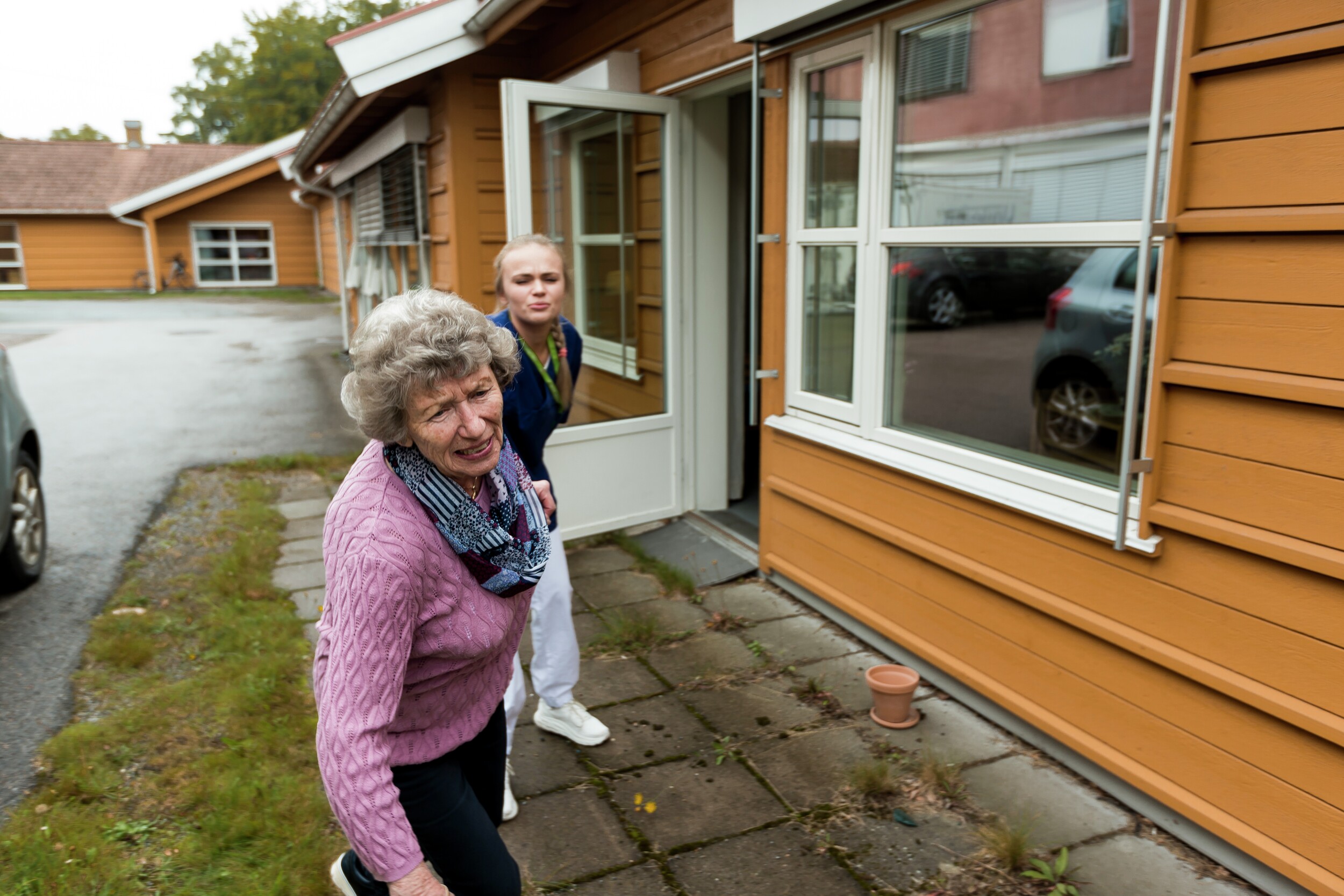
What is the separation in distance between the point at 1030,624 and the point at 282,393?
10107mm

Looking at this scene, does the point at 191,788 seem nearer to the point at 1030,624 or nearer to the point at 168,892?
the point at 168,892

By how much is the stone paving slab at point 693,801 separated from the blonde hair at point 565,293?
1233 millimetres

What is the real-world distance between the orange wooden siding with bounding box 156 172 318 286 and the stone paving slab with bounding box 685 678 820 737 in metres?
27.0

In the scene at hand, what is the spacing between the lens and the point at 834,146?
3.91 meters

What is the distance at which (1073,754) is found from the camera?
298cm

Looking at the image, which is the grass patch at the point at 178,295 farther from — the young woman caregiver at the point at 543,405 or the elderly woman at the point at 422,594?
the elderly woman at the point at 422,594

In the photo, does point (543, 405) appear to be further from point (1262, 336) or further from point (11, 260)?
point (11, 260)

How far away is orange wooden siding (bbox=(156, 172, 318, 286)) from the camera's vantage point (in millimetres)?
27125

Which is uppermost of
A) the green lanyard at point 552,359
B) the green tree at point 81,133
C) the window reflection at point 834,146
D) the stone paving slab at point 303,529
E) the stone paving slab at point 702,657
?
the green tree at point 81,133

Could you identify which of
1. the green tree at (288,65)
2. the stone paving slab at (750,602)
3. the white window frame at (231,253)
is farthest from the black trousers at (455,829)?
the green tree at (288,65)

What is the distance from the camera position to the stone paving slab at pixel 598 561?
5.01 m

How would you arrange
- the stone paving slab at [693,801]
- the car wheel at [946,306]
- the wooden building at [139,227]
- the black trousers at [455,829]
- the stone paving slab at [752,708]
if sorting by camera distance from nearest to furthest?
1. the black trousers at [455,829]
2. the stone paving slab at [693,801]
3. the stone paving slab at [752,708]
4. the car wheel at [946,306]
5. the wooden building at [139,227]

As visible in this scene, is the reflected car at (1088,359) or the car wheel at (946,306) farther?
the car wheel at (946,306)

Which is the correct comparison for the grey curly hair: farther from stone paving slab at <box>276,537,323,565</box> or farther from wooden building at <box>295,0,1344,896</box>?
stone paving slab at <box>276,537,323,565</box>
